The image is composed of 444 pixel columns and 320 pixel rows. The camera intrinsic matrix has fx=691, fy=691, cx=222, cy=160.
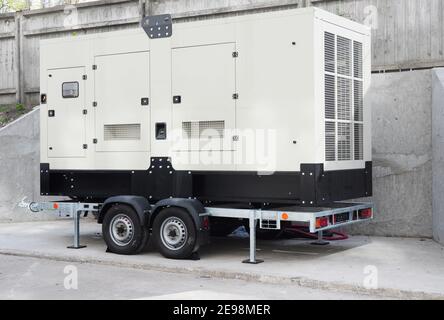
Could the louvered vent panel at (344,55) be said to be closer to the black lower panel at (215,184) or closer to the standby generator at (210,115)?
the standby generator at (210,115)

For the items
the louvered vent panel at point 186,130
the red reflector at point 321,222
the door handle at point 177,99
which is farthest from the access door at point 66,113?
the red reflector at point 321,222

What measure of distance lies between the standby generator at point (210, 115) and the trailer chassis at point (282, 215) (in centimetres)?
21

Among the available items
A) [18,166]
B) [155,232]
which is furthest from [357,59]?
[18,166]

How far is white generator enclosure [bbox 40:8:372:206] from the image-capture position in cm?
1009

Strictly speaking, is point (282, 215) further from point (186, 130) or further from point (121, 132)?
point (121, 132)

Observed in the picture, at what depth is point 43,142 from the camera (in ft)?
41.4

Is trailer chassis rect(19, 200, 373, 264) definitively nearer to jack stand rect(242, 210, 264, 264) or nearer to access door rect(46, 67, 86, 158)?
jack stand rect(242, 210, 264, 264)

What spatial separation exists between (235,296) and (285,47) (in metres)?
3.87

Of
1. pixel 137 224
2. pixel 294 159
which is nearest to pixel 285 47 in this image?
pixel 294 159

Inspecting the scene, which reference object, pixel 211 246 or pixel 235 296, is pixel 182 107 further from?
pixel 235 296
